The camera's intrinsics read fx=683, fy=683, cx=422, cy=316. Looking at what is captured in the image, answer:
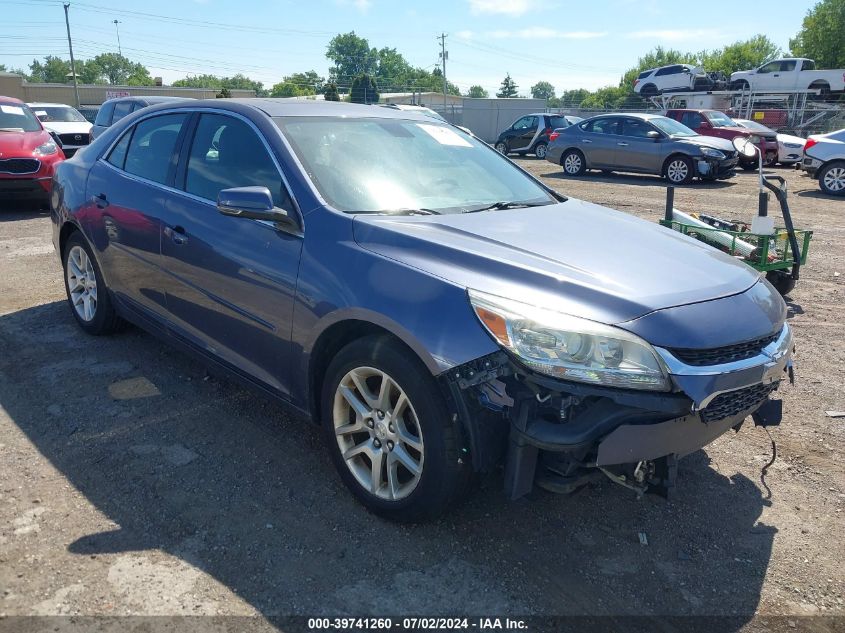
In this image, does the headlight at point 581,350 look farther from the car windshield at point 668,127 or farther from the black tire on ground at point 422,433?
the car windshield at point 668,127

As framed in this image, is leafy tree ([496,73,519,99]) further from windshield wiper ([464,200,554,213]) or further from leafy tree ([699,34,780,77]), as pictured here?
windshield wiper ([464,200,554,213])

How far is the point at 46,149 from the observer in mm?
10898

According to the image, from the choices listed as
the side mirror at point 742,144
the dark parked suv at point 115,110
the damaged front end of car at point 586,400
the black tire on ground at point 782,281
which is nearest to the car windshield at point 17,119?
the dark parked suv at point 115,110

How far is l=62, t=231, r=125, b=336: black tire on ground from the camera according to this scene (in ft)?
16.0

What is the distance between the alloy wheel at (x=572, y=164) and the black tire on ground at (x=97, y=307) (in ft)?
49.0

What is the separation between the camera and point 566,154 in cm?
1836

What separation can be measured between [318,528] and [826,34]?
7685 centimetres

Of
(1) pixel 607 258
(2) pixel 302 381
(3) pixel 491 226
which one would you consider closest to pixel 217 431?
(2) pixel 302 381

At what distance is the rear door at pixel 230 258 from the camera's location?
325 centimetres

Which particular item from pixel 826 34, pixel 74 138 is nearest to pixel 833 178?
pixel 74 138

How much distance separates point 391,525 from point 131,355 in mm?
2781

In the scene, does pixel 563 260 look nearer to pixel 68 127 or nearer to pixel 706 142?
pixel 706 142

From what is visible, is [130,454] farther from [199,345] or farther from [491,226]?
[491,226]

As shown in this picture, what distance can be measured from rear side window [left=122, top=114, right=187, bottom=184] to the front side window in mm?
272
